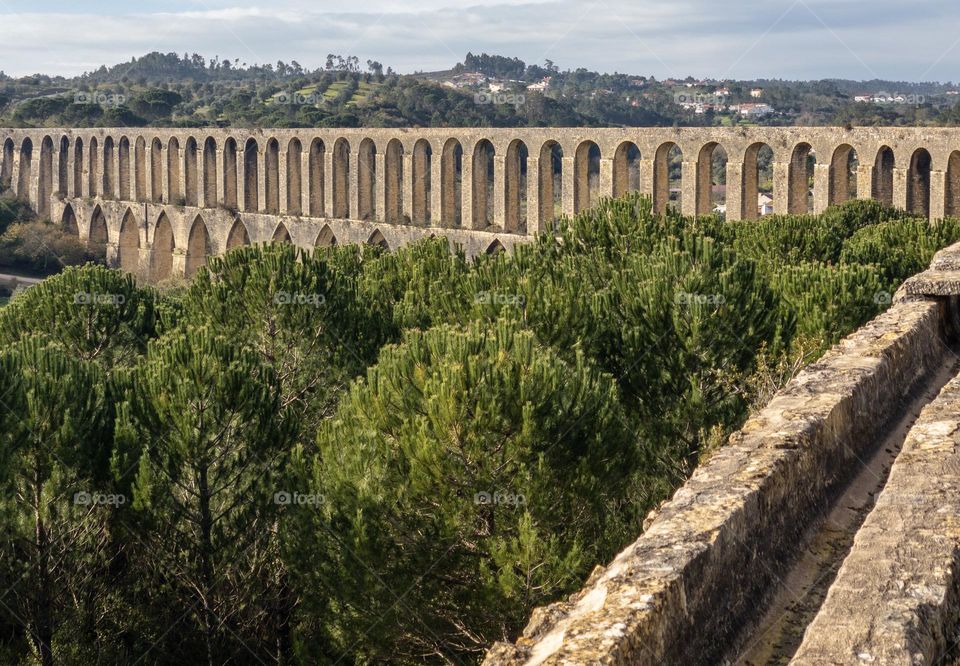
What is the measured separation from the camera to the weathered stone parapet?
12.1 ft

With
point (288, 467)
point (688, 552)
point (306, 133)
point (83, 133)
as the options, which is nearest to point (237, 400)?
point (288, 467)

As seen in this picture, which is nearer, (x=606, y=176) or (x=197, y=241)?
(x=606, y=176)

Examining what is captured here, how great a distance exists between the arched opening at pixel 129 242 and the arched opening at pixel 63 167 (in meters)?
7.05

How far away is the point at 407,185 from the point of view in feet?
127

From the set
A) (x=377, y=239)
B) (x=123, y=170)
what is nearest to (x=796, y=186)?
(x=377, y=239)

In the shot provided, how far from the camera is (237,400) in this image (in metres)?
11.1

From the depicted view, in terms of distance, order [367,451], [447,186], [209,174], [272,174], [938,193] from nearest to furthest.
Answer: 1. [367,451]
2. [938,193]
3. [447,186]
4. [272,174]
5. [209,174]

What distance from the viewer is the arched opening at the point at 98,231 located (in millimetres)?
54875

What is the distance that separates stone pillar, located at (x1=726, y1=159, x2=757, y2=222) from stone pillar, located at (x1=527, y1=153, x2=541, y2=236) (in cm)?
578

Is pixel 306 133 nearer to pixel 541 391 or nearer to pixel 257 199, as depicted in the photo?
pixel 257 199

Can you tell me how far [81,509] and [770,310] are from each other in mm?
8204

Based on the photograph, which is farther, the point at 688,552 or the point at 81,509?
the point at 81,509

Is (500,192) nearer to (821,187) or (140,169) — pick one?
(821,187)

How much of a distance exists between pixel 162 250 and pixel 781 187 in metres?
30.8
